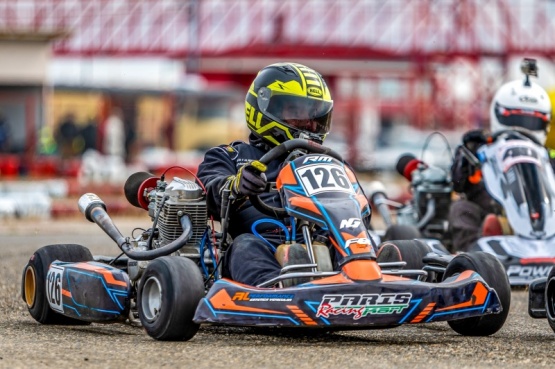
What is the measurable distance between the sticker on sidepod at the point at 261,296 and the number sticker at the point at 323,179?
24.6 inches

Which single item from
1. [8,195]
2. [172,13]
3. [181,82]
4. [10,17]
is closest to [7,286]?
[8,195]

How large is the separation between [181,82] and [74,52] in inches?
166

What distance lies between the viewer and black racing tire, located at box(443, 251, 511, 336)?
6.68m

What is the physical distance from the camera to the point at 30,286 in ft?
25.1

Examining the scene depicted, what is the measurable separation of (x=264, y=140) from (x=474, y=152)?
406 cm

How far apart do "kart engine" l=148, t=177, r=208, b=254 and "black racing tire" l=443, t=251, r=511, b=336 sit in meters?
1.33

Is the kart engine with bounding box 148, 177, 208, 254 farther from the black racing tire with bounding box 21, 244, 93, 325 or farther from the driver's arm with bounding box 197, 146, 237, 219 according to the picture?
the black racing tire with bounding box 21, 244, 93, 325

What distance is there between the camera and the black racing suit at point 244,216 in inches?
258

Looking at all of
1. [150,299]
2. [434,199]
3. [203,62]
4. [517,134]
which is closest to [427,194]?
[434,199]

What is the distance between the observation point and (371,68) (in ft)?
135

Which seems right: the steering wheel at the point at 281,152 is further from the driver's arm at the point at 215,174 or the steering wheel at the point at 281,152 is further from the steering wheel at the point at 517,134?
the steering wheel at the point at 517,134

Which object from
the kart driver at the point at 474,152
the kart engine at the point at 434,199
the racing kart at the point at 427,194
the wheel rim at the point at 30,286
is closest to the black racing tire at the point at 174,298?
the wheel rim at the point at 30,286

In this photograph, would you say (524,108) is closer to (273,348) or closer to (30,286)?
(30,286)

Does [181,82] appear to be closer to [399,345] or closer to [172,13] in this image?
[172,13]
